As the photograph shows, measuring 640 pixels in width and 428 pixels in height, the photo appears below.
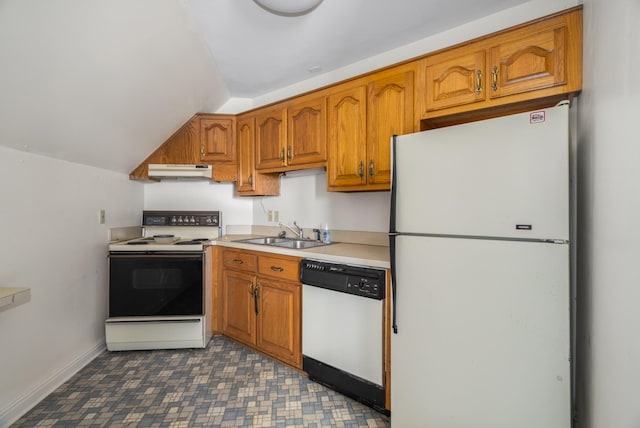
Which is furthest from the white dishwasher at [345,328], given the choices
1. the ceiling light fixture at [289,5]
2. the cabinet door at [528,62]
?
the ceiling light fixture at [289,5]

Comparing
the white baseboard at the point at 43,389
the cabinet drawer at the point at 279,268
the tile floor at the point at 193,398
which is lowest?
the tile floor at the point at 193,398

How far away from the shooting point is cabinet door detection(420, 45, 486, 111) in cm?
166

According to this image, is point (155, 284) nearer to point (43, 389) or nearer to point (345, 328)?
point (43, 389)

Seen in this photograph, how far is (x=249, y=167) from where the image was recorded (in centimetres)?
292

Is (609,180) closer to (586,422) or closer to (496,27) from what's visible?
(586,422)

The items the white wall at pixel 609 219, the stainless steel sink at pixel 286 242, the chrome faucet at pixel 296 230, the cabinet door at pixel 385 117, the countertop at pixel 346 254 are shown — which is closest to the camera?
the white wall at pixel 609 219

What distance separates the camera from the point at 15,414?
5.49 feet

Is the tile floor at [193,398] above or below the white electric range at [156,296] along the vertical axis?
below

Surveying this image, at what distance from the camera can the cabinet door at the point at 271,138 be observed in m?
2.63

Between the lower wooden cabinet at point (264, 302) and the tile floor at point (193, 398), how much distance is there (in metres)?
0.17

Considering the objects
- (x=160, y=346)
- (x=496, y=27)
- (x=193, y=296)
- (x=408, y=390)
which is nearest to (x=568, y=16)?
(x=496, y=27)

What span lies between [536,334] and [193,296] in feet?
7.72

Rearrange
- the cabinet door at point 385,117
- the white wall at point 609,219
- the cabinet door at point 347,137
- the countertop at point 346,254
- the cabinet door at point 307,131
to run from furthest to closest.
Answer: the cabinet door at point 307,131 → the cabinet door at point 347,137 → the cabinet door at point 385,117 → the countertop at point 346,254 → the white wall at point 609,219

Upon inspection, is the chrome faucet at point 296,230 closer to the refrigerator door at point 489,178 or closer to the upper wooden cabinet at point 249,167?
the upper wooden cabinet at point 249,167
